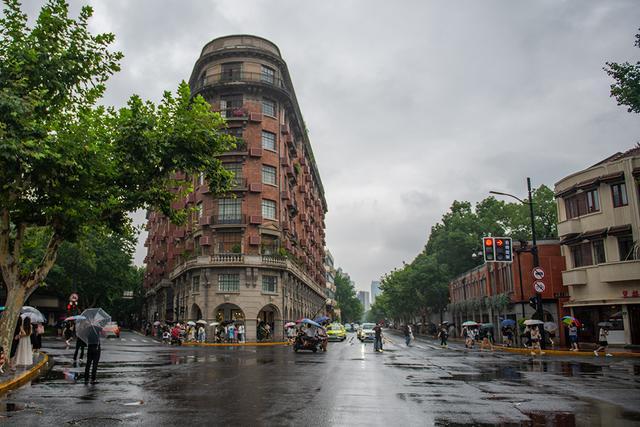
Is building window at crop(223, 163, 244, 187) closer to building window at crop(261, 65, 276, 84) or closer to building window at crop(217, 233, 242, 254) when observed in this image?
building window at crop(217, 233, 242, 254)

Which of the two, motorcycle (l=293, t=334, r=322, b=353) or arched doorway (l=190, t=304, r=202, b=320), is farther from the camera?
arched doorway (l=190, t=304, r=202, b=320)

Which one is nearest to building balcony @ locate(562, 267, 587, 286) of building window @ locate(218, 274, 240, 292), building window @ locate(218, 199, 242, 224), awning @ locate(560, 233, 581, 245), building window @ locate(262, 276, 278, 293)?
awning @ locate(560, 233, 581, 245)

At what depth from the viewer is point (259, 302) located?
160 ft

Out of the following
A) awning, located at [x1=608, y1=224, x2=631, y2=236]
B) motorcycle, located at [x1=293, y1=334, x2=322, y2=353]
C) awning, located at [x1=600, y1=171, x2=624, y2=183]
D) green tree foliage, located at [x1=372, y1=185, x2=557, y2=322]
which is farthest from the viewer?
green tree foliage, located at [x1=372, y1=185, x2=557, y2=322]

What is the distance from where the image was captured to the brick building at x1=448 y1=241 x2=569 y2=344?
41469mm

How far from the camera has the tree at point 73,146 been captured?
49.1ft

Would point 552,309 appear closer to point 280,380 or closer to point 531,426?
point 280,380

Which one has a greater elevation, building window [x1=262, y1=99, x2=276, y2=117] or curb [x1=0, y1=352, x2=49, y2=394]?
building window [x1=262, y1=99, x2=276, y2=117]

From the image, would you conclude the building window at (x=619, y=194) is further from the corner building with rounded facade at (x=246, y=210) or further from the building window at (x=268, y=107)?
the building window at (x=268, y=107)

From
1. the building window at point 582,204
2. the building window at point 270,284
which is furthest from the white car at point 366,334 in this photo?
the building window at point 582,204

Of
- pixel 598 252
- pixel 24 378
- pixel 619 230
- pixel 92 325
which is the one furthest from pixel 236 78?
pixel 24 378

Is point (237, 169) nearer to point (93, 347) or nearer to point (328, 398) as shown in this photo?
point (93, 347)

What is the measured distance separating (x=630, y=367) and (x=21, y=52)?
72.8 feet

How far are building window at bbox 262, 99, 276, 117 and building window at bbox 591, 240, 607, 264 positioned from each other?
31.4 m
